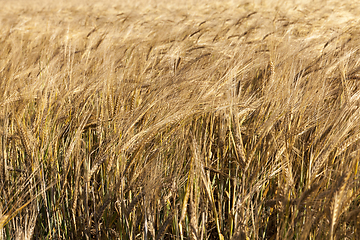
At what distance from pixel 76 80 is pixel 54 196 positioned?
430 mm

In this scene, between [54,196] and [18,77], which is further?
[18,77]

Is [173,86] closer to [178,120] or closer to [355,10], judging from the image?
[178,120]

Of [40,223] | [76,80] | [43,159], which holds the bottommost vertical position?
[40,223]

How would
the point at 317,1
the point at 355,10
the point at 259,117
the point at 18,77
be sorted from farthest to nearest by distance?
1. the point at 317,1
2. the point at 355,10
3. the point at 18,77
4. the point at 259,117

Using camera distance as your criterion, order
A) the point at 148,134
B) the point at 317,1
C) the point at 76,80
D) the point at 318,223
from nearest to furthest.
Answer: the point at 318,223, the point at 148,134, the point at 76,80, the point at 317,1

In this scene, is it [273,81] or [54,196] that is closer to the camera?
[54,196]

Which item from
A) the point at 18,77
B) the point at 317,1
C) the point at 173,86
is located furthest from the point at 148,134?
the point at 317,1

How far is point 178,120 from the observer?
81 cm

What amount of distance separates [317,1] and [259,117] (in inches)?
220

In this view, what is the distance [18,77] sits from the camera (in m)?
1.30

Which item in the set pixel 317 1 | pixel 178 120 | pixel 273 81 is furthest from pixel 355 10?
pixel 178 120

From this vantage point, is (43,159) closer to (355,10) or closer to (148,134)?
(148,134)

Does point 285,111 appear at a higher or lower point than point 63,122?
higher

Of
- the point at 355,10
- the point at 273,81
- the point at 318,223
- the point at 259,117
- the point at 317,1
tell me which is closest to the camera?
the point at 318,223
